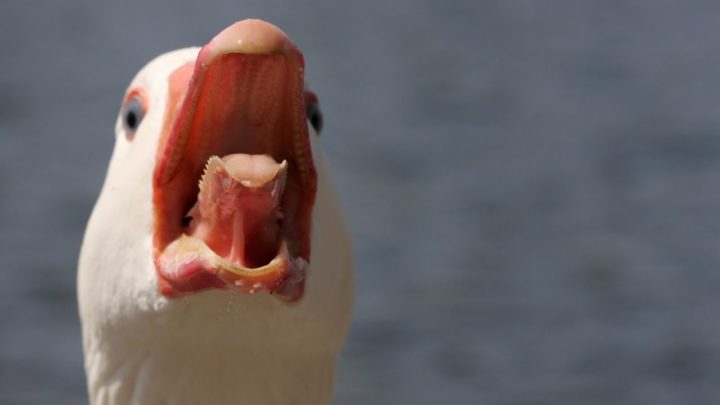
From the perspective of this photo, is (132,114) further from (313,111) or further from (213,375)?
(213,375)

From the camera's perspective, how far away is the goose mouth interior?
3.43m

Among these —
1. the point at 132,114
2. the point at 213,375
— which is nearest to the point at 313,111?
the point at 132,114

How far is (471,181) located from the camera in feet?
45.6

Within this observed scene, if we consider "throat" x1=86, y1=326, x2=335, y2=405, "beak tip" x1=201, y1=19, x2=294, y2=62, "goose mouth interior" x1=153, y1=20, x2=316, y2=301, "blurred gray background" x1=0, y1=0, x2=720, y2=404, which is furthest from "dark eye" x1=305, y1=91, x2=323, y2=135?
"blurred gray background" x1=0, y1=0, x2=720, y2=404

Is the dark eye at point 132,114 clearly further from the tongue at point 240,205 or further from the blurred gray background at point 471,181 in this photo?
the blurred gray background at point 471,181

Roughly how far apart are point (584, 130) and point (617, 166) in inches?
32.7

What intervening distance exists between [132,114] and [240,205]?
30.4 inches

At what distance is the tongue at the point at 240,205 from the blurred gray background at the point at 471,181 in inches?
261

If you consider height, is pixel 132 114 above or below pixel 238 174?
above

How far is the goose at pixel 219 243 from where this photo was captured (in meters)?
3.50

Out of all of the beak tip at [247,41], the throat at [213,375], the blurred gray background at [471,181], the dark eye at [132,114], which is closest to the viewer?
the beak tip at [247,41]

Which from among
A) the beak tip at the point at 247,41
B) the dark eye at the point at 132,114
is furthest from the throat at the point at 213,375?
the beak tip at the point at 247,41

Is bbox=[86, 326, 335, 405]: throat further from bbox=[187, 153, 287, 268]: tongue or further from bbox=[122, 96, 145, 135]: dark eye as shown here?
bbox=[122, 96, 145, 135]: dark eye

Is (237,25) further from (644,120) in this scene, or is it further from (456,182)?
(644,120)
